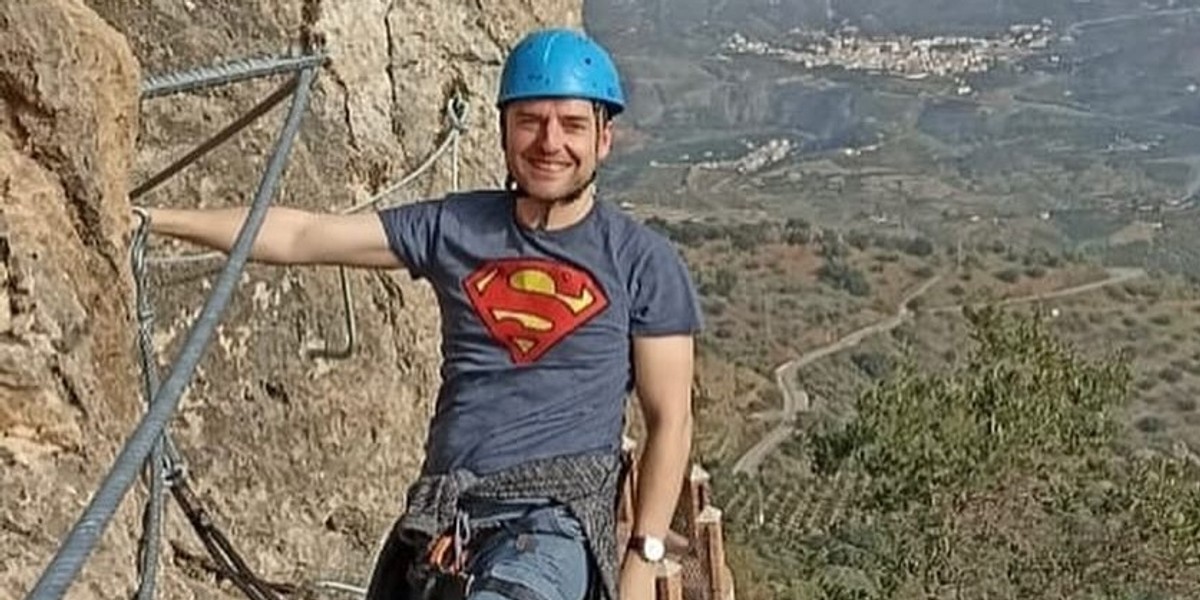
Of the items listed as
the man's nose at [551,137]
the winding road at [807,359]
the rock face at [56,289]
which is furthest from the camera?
the winding road at [807,359]

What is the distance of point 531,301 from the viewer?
3.66 metres

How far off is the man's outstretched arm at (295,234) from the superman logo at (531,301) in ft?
0.83

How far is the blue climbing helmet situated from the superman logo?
34 centimetres

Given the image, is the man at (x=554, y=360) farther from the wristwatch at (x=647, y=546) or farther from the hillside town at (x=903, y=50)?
the hillside town at (x=903, y=50)

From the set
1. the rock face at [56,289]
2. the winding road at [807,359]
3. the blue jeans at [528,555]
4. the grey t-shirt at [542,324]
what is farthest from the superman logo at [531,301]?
the winding road at [807,359]

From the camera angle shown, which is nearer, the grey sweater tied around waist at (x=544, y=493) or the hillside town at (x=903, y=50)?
the grey sweater tied around waist at (x=544, y=493)

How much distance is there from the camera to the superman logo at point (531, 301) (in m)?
3.62

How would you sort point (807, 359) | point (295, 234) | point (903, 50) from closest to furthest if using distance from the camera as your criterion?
point (295, 234)
point (807, 359)
point (903, 50)

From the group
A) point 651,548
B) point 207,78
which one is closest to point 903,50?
point 207,78

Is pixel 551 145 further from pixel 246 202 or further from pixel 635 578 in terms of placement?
pixel 246 202

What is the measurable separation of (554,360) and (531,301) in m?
0.13

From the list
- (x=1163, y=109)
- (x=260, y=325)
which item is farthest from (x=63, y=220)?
(x=1163, y=109)

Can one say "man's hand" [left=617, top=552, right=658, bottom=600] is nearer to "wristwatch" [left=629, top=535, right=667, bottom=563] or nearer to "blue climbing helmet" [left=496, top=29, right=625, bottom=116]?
"wristwatch" [left=629, top=535, right=667, bottom=563]

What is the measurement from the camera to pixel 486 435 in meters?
3.69
